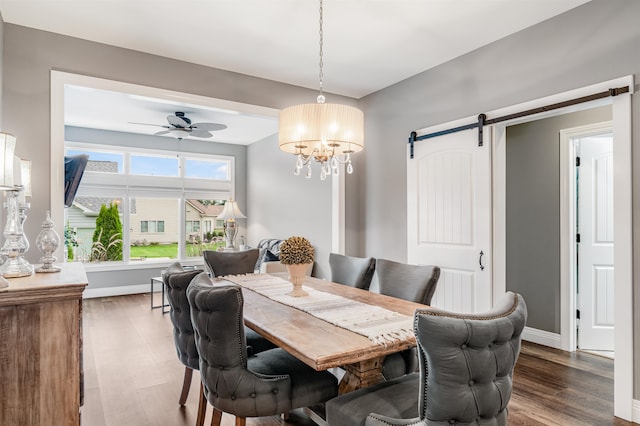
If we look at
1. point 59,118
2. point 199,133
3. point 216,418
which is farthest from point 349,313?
point 199,133

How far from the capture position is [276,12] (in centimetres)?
273

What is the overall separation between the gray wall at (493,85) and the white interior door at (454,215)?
0.66 feet

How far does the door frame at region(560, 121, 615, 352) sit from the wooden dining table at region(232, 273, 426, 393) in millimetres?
2312

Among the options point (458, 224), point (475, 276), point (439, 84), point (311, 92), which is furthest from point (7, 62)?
point (475, 276)

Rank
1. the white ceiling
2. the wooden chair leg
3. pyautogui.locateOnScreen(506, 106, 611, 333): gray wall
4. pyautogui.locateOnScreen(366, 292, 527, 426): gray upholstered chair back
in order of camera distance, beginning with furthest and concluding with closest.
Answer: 1. pyautogui.locateOnScreen(506, 106, 611, 333): gray wall
2. the white ceiling
3. the wooden chair leg
4. pyautogui.locateOnScreen(366, 292, 527, 426): gray upholstered chair back

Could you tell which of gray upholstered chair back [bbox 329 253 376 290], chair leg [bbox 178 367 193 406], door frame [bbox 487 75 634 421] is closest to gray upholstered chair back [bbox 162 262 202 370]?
chair leg [bbox 178 367 193 406]

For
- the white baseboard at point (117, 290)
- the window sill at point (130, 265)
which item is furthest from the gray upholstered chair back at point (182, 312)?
the white baseboard at point (117, 290)

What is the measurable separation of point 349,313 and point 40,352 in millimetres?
1403

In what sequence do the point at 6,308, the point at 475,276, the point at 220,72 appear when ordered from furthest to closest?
the point at 220,72
the point at 475,276
the point at 6,308

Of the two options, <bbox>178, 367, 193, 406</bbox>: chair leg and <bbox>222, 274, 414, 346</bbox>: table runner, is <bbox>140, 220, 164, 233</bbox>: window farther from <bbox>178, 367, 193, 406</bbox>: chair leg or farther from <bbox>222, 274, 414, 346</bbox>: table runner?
<bbox>178, 367, 193, 406</bbox>: chair leg

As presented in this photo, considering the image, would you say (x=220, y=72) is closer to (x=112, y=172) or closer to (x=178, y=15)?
(x=178, y=15)

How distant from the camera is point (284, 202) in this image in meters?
6.45

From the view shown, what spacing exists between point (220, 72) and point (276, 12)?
4.05 ft

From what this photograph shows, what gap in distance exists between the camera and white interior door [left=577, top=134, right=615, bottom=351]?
367 cm
